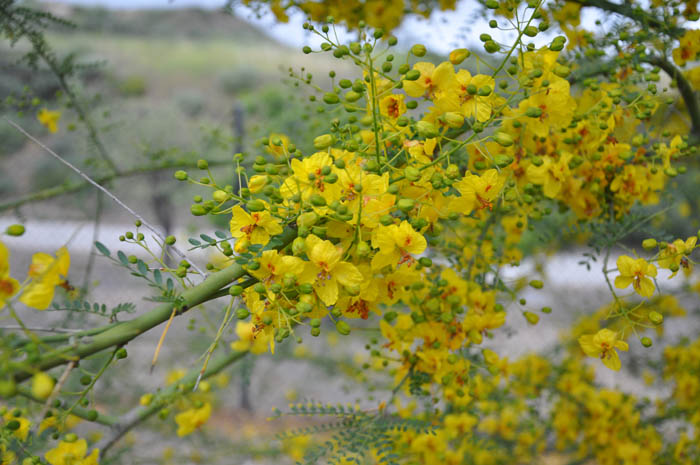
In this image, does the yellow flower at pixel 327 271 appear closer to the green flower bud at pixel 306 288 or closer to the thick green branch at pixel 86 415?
the green flower bud at pixel 306 288

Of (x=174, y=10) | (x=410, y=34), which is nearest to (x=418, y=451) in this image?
(x=410, y=34)

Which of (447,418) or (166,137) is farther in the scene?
(166,137)

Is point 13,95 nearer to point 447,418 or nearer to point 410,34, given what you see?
point 410,34

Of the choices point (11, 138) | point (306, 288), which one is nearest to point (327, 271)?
point (306, 288)

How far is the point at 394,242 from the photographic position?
73 cm

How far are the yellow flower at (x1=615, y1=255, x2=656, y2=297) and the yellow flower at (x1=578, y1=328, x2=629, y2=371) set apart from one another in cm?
11

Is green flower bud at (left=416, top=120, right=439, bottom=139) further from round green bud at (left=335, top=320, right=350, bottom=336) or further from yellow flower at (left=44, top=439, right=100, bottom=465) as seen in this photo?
yellow flower at (left=44, top=439, right=100, bottom=465)

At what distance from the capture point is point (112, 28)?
58.3ft

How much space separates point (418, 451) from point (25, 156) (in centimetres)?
1080

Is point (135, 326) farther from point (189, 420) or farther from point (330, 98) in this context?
point (189, 420)

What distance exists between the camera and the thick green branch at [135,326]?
58cm

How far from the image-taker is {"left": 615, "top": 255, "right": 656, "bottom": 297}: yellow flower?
90 centimetres

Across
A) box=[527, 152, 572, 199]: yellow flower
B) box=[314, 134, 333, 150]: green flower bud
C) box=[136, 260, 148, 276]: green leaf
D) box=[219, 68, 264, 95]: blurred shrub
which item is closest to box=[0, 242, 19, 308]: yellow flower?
box=[136, 260, 148, 276]: green leaf

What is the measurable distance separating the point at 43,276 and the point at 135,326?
13 centimetres
